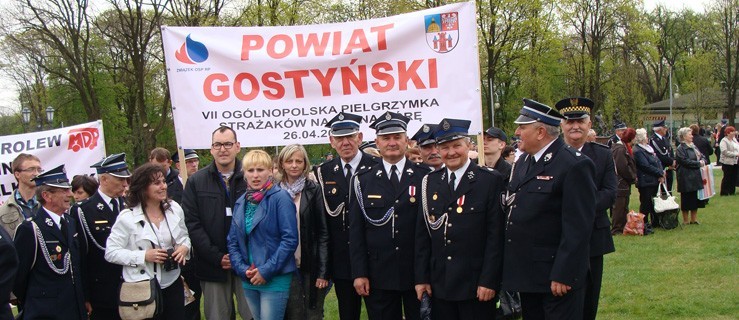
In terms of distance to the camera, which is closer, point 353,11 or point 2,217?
point 2,217

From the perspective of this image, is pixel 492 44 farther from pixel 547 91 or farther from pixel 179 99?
pixel 179 99

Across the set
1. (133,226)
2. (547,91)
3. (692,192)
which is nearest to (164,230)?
(133,226)

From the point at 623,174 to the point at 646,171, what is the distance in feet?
2.68

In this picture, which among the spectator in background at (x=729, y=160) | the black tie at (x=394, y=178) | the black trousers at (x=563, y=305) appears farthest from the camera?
the spectator in background at (x=729, y=160)

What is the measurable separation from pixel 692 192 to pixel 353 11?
28.6m

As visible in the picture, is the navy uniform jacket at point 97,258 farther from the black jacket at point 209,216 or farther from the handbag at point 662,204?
the handbag at point 662,204

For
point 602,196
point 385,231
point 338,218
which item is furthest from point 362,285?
point 602,196

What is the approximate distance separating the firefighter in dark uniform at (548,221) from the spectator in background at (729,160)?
13531mm

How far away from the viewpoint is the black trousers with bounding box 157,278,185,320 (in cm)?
506

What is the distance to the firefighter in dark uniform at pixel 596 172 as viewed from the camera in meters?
5.15

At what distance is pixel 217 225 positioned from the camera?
5531 millimetres

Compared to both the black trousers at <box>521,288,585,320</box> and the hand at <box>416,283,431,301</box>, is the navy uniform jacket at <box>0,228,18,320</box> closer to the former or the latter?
the hand at <box>416,283,431,301</box>

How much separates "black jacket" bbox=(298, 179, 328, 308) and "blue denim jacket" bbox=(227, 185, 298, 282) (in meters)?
0.23

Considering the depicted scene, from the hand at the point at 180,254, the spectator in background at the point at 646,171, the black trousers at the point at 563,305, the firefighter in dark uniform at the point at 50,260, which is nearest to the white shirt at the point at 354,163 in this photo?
the hand at the point at 180,254
